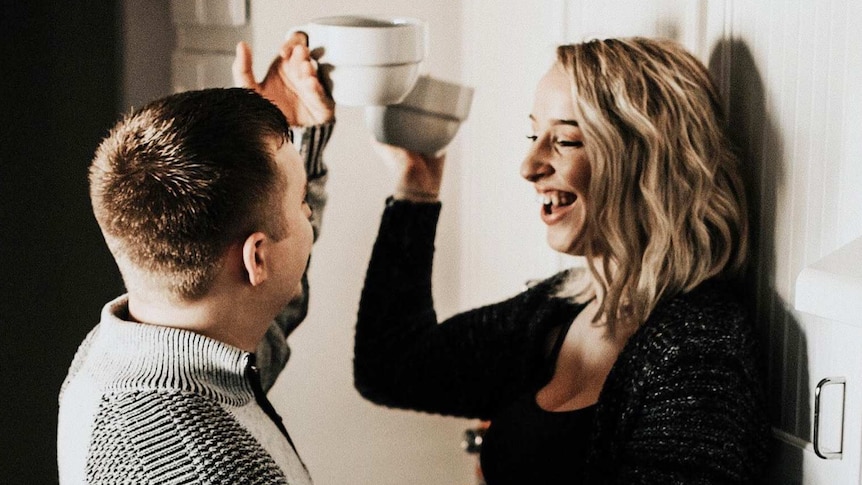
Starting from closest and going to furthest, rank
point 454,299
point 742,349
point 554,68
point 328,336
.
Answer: point 742,349
point 554,68
point 328,336
point 454,299

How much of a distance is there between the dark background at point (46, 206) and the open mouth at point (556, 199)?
801mm

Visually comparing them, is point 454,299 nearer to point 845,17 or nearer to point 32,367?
point 32,367

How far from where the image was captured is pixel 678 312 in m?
1.09

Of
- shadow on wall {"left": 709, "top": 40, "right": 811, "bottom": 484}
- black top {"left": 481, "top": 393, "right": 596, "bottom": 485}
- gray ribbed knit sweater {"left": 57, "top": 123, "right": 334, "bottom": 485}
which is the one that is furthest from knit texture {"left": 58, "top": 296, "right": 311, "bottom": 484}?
shadow on wall {"left": 709, "top": 40, "right": 811, "bottom": 484}

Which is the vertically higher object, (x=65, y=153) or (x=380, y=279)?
(x=65, y=153)

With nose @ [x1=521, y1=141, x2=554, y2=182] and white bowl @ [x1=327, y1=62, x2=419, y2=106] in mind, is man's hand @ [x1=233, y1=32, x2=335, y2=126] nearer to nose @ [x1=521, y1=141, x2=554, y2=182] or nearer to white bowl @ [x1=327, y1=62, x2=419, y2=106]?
white bowl @ [x1=327, y1=62, x2=419, y2=106]

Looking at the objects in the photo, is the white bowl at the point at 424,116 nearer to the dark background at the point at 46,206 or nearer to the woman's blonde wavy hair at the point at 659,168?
the woman's blonde wavy hair at the point at 659,168

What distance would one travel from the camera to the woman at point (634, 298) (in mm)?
1027

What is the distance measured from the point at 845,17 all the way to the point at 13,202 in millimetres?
1277

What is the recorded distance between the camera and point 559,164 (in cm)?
121

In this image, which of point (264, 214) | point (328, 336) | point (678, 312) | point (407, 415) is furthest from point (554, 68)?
point (407, 415)

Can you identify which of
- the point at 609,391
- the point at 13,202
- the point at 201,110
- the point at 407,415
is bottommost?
the point at 407,415

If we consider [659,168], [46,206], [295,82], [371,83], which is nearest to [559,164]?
[659,168]

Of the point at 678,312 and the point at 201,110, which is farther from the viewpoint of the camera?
the point at 678,312
